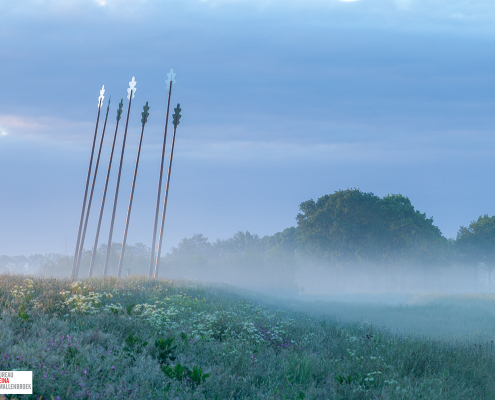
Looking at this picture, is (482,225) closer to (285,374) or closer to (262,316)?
(262,316)

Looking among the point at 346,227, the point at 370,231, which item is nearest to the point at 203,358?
the point at 346,227

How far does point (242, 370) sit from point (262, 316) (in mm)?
5340

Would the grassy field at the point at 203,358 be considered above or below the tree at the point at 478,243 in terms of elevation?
below

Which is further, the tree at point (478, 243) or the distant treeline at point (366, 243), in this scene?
the tree at point (478, 243)

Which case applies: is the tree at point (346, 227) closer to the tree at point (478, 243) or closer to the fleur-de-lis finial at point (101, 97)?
the tree at point (478, 243)

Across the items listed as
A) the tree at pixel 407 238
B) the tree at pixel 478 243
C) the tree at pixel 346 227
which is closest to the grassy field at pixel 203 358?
the tree at pixel 346 227

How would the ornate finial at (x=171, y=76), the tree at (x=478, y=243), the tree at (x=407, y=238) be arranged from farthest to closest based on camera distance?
the tree at (x=478, y=243) < the tree at (x=407, y=238) < the ornate finial at (x=171, y=76)

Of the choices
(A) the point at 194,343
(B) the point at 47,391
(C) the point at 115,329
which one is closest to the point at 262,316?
(A) the point at 194,343

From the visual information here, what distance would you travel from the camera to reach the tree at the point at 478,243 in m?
55.2

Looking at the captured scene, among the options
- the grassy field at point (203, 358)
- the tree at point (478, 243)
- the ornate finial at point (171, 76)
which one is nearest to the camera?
the grassy field at point (203, 358)

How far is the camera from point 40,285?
1093 centimetres

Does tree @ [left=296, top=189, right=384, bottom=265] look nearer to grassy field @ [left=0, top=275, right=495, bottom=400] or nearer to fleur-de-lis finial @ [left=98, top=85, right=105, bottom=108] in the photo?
fleur-de-lis finial @ [left=98, top=85, right=105, bottom=108]

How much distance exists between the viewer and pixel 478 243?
55562 mm

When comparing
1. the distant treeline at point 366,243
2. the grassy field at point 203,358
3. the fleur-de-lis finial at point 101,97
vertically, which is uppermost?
the fleur-de-lis finial at point 101,97
